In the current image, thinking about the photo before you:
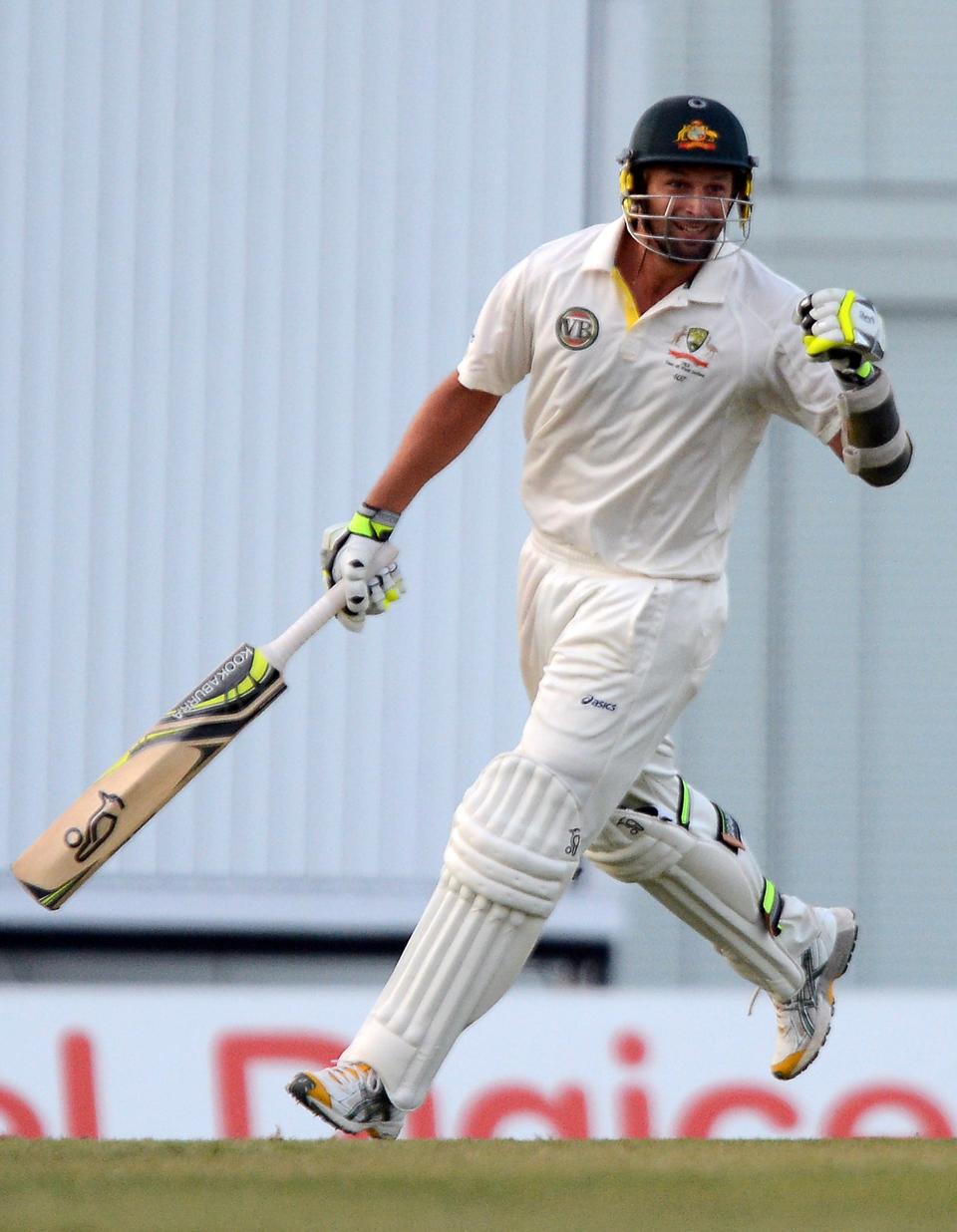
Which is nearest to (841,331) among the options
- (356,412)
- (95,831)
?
(95,831)

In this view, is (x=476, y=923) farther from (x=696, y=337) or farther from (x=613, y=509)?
(x=696, y=337)

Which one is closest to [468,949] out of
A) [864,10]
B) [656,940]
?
[656,940]

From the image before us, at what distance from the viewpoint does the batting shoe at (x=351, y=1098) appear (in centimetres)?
288

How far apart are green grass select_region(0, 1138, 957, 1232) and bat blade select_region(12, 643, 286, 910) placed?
1.41ft

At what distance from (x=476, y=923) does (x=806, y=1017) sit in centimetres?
80

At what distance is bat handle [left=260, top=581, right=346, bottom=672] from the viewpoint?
3258mm

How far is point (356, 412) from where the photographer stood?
568 cm

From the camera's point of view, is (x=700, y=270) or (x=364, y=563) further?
(x=364, y=563)

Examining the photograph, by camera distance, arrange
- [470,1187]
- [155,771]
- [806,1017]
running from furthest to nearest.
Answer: [806,1017], [155,771], [470,1187]

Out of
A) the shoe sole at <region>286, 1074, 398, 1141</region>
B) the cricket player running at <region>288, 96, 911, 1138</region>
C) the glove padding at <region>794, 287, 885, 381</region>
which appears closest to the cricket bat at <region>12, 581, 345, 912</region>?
the cricket player running at <region>288, 96, 911, 1138</region>

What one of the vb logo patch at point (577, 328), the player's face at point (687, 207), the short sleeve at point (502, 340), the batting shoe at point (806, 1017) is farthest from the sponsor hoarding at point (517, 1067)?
the player's face at point (687, 207)

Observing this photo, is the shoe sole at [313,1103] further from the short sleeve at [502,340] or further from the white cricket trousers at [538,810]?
the short sleeve at [502,340]

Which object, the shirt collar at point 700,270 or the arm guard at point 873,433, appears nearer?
the arm guard at point 873,433

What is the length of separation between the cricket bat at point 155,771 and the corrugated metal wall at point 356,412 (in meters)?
2.39
